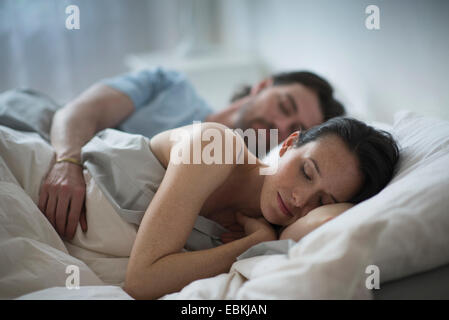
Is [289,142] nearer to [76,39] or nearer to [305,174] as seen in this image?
[305,174]

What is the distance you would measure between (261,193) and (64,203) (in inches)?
18.5

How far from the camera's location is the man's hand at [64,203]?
1.02 meters

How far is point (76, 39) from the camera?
263cm

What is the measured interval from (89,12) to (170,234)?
2.14 m

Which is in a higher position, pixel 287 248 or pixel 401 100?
pixel 401 100

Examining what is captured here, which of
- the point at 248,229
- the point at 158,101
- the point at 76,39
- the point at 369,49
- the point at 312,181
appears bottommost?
the point at 248,229

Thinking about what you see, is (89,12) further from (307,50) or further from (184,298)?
(184,298)

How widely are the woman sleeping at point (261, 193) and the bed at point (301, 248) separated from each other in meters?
0.06

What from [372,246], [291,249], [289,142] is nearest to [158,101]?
[289,142]

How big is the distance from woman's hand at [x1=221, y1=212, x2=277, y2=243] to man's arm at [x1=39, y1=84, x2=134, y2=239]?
0.35m
